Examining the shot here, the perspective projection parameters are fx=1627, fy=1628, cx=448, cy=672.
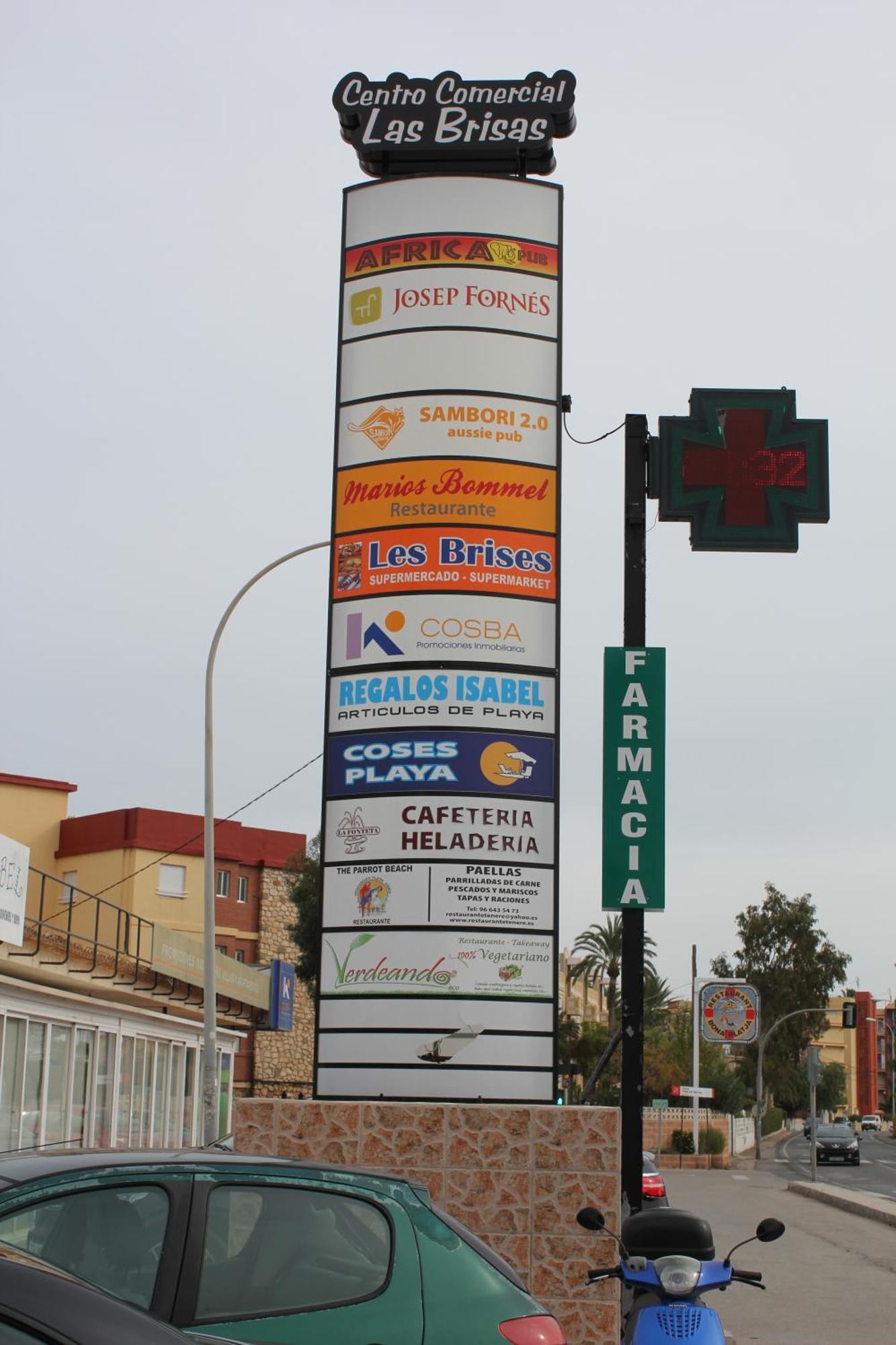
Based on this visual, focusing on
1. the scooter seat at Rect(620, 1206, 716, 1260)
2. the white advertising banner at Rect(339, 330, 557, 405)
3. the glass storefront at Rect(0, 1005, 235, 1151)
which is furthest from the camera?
the glass storefront at Rect(0, 1005, 235, 1151)

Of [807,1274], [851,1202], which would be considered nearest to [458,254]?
[807,1274]

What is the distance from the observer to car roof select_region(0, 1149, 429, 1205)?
5465 mm

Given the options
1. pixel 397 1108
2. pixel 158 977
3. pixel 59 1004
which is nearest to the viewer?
pixel 397 1108

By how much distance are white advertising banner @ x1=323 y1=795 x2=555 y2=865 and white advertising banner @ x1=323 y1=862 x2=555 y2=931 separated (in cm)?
9

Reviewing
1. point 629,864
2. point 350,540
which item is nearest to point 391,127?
point 350,540

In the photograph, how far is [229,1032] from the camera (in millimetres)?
40562

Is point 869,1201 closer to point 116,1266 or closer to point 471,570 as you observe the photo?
point 471,570

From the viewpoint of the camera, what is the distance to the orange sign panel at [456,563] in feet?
45.0

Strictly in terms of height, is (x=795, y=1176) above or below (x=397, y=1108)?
below

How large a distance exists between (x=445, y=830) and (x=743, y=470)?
12.6 feet

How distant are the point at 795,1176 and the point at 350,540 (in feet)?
131

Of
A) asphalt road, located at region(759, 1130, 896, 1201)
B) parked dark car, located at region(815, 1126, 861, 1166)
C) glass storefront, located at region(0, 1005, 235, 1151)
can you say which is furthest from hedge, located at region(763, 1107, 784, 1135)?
glass storefront, located at region(0, 1005, 235, 1151)

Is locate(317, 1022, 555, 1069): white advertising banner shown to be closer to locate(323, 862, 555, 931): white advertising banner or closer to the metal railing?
locate(323, 862, 555, 931): white advertising banner

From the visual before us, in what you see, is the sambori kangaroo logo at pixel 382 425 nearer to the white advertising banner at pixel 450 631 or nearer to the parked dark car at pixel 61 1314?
the white advertising banner at pixel 450 631
